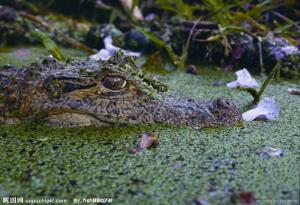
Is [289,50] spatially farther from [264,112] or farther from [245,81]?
[264,112]

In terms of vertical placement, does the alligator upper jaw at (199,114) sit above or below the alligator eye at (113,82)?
below

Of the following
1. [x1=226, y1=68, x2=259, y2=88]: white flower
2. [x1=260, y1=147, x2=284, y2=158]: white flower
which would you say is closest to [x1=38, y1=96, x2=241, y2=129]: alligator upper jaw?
[x1=260, y1=147, x2=284, y2=158]: white flower

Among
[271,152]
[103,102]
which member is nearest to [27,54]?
[103,102]

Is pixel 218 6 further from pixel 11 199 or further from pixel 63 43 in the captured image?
pixel 11 199

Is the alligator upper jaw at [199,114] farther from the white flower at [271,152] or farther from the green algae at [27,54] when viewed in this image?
the green algae at [27,54]

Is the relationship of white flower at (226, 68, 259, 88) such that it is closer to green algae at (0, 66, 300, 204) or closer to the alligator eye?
green algae at (0, 66, 300, 204)

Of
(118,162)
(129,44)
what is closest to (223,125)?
(118,162)

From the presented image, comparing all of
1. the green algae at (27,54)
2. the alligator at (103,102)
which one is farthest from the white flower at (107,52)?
the alligator at (103,102)
